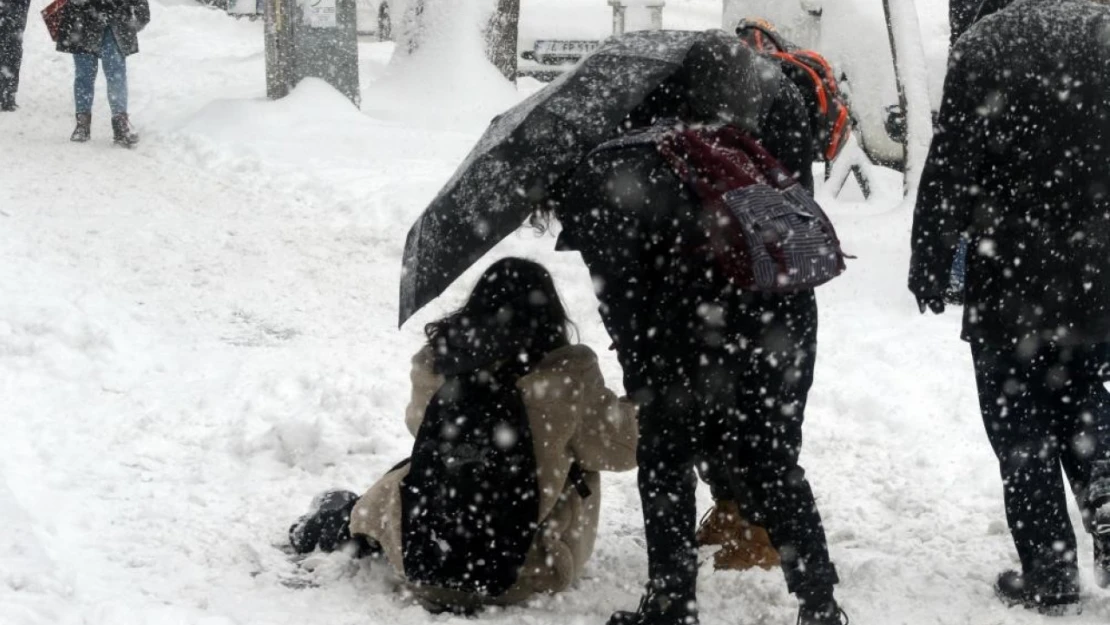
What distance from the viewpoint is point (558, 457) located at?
150 inches

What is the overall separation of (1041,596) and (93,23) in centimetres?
895

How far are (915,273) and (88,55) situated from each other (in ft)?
28.6

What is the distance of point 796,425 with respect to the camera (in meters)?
3.58

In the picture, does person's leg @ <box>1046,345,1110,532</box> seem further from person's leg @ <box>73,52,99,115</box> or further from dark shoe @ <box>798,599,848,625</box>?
person's leg @ <box>73,52,99,115</box>

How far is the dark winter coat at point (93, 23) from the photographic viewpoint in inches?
417

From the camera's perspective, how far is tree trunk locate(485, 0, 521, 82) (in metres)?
13.1

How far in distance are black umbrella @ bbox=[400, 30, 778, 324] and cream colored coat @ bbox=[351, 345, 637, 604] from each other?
Answer: 461 millimetres

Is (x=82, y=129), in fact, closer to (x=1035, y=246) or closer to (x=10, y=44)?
(x=10, y=44)

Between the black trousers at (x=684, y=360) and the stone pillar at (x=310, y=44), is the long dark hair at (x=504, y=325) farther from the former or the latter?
the stone pillar at (x=310, y=44)

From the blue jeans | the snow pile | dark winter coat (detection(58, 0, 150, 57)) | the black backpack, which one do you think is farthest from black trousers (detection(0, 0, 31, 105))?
the black backpack

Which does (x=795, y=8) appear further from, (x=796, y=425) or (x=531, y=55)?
(x=796, y=425)

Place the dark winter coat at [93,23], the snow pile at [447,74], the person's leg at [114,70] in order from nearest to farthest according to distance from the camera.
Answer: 1. the dark winter coat at [93,23]
2. the person's leg at [114,70]
3. the snow pile at [447,74]

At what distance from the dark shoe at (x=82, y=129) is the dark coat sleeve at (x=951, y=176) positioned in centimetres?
873

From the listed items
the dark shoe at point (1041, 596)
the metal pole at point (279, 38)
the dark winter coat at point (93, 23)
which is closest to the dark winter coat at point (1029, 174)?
the dark shoe at point (1041, 596)
